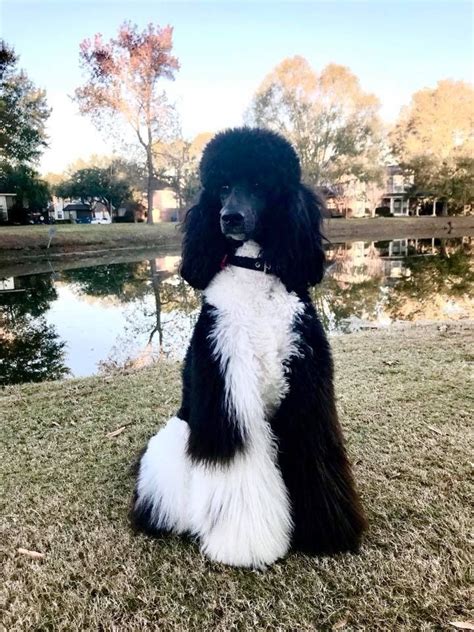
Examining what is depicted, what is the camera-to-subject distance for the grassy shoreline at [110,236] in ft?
53.9

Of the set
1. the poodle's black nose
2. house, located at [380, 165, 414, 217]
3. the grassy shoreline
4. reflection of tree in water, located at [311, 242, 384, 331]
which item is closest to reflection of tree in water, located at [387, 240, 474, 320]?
reflection of tree in water, located at [311, 242, 384, 331]

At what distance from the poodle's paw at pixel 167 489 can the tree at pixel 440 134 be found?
31779 millimetres

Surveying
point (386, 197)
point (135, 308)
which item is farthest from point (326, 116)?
point (135, 308)

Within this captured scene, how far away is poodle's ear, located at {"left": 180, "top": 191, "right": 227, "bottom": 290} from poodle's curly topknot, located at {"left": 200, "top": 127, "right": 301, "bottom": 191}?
109 mm

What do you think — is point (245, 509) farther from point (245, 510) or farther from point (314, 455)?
point (314, 455)

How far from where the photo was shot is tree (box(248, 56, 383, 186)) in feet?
87.2

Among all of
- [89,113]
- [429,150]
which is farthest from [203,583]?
[429,150]

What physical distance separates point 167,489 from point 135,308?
6.50m

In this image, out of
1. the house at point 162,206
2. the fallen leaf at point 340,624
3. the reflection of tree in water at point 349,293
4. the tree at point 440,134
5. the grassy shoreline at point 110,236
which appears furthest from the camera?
the house at point 162,206

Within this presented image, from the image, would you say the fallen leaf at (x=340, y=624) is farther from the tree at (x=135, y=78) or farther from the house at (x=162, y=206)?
the house at (x=162, y=206)

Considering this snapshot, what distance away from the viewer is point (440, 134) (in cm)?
2933

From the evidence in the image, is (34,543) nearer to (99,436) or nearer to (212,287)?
(99,436)

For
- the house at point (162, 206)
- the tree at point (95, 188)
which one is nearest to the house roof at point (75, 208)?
the tree at point (95, 188)

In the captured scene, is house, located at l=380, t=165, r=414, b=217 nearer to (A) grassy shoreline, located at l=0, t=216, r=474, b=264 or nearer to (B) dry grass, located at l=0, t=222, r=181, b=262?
(A) grassy shoreline, located at l=0, t=216, r=474, b=264
